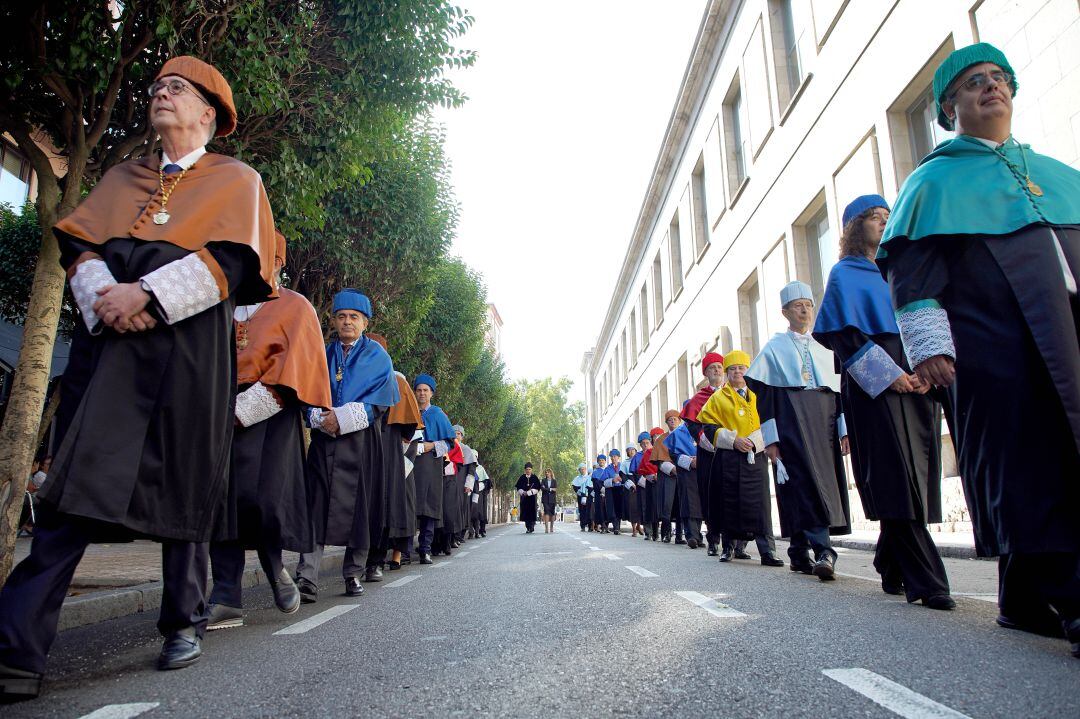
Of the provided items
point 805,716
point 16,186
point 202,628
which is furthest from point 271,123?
point 16,186

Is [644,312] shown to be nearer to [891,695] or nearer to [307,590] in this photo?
[307,590]

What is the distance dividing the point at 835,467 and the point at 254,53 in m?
6.24

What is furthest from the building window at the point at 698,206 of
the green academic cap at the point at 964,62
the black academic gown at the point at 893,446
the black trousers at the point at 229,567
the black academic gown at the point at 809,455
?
the black trousers at the point at 229,567

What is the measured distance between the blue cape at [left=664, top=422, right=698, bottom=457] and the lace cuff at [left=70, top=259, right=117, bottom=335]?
10811 millimetres

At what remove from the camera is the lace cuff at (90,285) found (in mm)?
2941

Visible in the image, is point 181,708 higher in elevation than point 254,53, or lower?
lower

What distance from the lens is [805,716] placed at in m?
2.10

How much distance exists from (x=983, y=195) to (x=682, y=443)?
10156 mm

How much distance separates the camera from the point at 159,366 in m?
3.04

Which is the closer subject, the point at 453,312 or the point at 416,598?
the point at 416,598

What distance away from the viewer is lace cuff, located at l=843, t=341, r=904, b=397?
4617 millimetres

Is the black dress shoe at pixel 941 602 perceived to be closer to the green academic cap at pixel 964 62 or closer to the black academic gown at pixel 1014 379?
the black academic gown at pixel 1014 379

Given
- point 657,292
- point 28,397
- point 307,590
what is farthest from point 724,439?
point 657,292

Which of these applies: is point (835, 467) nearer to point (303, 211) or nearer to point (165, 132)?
point (165, 132)
